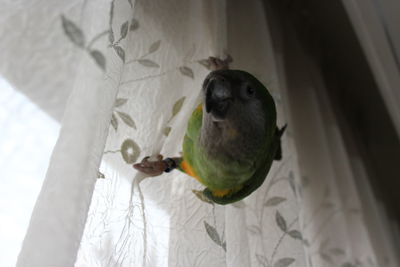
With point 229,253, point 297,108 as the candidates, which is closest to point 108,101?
point 229,253

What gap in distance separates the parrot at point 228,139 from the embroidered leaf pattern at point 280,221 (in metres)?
0.22

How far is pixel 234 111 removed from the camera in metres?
0.50

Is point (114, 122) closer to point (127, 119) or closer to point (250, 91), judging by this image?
point (127, 119)

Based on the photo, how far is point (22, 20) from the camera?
490mm

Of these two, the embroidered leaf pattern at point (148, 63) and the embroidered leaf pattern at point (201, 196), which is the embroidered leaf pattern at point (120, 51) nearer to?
the embroidered leaf pattern at point (148, 63)

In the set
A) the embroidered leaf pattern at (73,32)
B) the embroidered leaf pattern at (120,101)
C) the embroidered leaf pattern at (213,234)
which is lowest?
the embroidered leaf pattern at (213,234)

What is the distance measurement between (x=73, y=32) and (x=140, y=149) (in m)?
0.21

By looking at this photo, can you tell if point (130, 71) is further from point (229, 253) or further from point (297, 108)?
point (297, 108)

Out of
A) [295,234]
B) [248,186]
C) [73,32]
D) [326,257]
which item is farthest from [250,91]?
[326,257]

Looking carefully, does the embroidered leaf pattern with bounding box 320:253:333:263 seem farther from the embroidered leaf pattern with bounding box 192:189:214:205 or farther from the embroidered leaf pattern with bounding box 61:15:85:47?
the embroidered leaf pattern with bounding box 61:15:85:47

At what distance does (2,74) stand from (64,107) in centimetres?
9

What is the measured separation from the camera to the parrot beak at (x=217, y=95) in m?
0.46

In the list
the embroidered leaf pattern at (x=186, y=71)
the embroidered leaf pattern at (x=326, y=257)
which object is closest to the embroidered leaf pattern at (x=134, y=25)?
the embroidered leaf pattern at (x=186, y=71)

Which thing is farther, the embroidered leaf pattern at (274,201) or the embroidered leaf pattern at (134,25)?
the embroidered leaf pattern at (274,201)
